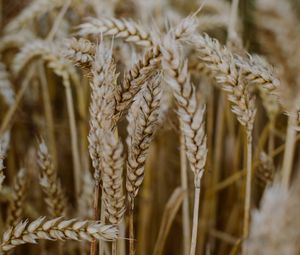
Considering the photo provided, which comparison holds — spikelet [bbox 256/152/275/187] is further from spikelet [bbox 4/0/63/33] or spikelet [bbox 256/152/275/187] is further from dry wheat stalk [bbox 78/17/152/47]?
spikelet [bbox 4/0/63/33]

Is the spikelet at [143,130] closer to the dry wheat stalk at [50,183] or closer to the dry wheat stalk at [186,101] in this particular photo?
the dry wheat stalk at [186,101]

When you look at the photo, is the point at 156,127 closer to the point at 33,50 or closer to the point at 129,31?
the point at 129,31

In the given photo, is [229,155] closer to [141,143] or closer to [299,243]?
Result: [141,143]

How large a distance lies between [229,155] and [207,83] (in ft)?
0.93

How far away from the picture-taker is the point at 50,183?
98cm

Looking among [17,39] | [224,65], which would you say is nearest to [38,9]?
[17,39]

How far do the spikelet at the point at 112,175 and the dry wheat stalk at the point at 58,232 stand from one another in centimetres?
3

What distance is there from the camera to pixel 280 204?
0.51m

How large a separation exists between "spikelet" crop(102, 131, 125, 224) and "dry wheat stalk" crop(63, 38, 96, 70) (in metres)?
0.16

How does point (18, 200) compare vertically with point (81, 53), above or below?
below

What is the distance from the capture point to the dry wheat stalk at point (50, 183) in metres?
0.96

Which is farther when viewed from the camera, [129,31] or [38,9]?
[38,9]

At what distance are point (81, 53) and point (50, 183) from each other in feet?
1.00

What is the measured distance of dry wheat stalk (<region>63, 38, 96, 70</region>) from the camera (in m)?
0.79
